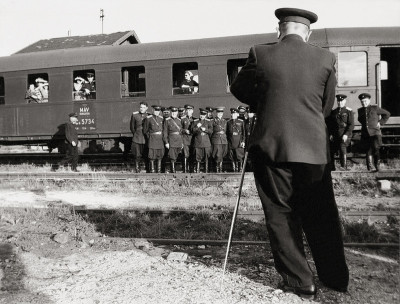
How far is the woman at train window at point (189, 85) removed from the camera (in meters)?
11.6

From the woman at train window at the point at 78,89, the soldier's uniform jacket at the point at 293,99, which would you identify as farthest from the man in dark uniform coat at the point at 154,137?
the soldier's uniform jacket at the point at 293,99

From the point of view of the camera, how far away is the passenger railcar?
10.7m

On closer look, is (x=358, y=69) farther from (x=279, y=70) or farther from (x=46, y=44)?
(x=46, y=44)

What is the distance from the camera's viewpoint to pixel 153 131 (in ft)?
34.7

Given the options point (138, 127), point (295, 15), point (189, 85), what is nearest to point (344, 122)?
point (189, 85)

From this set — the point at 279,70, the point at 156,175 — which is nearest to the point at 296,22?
the point at 279,70

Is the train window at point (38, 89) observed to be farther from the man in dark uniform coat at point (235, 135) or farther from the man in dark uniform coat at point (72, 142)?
the man in dark uniform coat at point (235, 135)

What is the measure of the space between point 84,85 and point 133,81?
1.49 meters

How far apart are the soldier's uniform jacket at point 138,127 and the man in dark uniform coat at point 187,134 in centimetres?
101

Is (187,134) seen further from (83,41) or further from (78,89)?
(83,41)

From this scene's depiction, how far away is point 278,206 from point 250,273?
863 millimetres

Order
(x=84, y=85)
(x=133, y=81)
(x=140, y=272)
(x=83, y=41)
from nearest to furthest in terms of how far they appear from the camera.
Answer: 1. (x=140, y=272)
2. (x=133, y=81)
3. (x=84, y=85)
4. (x=83, y=41)

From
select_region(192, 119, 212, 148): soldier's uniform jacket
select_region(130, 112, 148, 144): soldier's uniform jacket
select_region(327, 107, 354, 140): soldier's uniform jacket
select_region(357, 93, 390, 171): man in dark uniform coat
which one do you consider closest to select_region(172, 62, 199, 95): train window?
select_region(192, 119, 212, 148): soldier's uniform jacket

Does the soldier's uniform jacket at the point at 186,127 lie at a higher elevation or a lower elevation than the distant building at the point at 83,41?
lower
